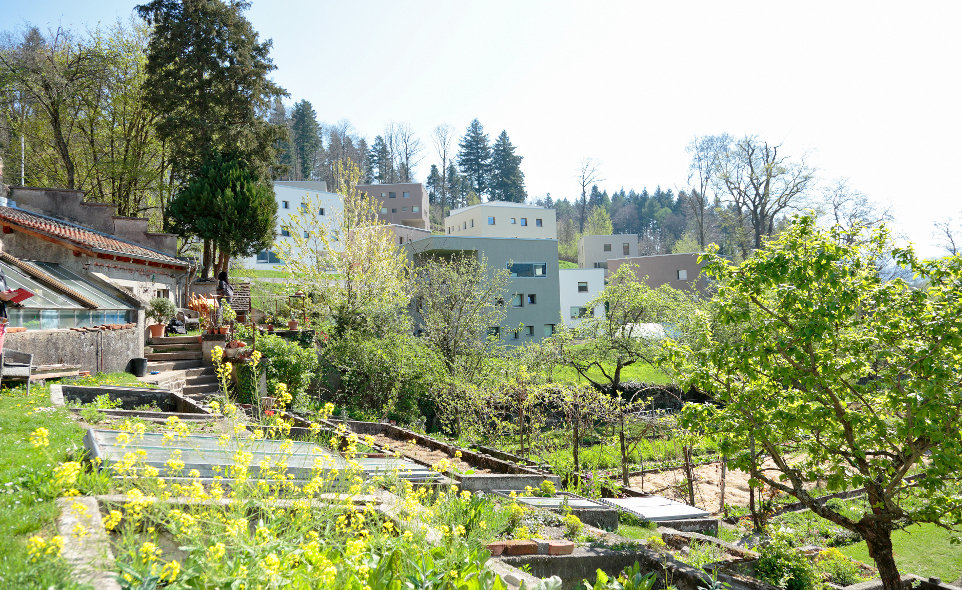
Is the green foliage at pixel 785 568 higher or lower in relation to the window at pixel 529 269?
lower

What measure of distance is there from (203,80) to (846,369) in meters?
27.1

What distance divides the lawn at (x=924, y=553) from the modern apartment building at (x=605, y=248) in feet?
152

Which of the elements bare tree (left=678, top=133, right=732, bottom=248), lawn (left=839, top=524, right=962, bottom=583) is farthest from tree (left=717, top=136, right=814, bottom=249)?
lawn (left=839, top=524, right=962, bottom=583)

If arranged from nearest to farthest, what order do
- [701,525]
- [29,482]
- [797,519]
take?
[29,482]
[701,525]
[797,519]

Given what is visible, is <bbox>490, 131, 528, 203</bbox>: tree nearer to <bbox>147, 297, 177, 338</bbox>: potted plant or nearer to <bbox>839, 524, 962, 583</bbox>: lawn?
<bbox>147, 297, 177, 338</bbox>: potted plant

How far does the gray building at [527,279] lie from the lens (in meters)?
32.9

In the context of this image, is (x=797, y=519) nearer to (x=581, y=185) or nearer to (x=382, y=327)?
(x=382, y=327)

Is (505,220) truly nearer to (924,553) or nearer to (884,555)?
(924,553)

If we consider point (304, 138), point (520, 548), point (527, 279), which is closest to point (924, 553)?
point (520, 548)

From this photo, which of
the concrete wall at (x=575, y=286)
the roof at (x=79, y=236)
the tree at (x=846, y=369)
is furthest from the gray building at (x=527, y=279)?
the tree at (x=846, y=369)

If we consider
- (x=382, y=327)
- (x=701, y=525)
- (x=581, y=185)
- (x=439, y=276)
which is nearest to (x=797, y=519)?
(x=701, y=525)

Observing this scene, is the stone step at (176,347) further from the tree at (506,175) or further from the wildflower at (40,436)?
the tree at (506,175)

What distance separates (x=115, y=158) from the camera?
91.5ft

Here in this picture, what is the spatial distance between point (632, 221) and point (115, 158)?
254ft
